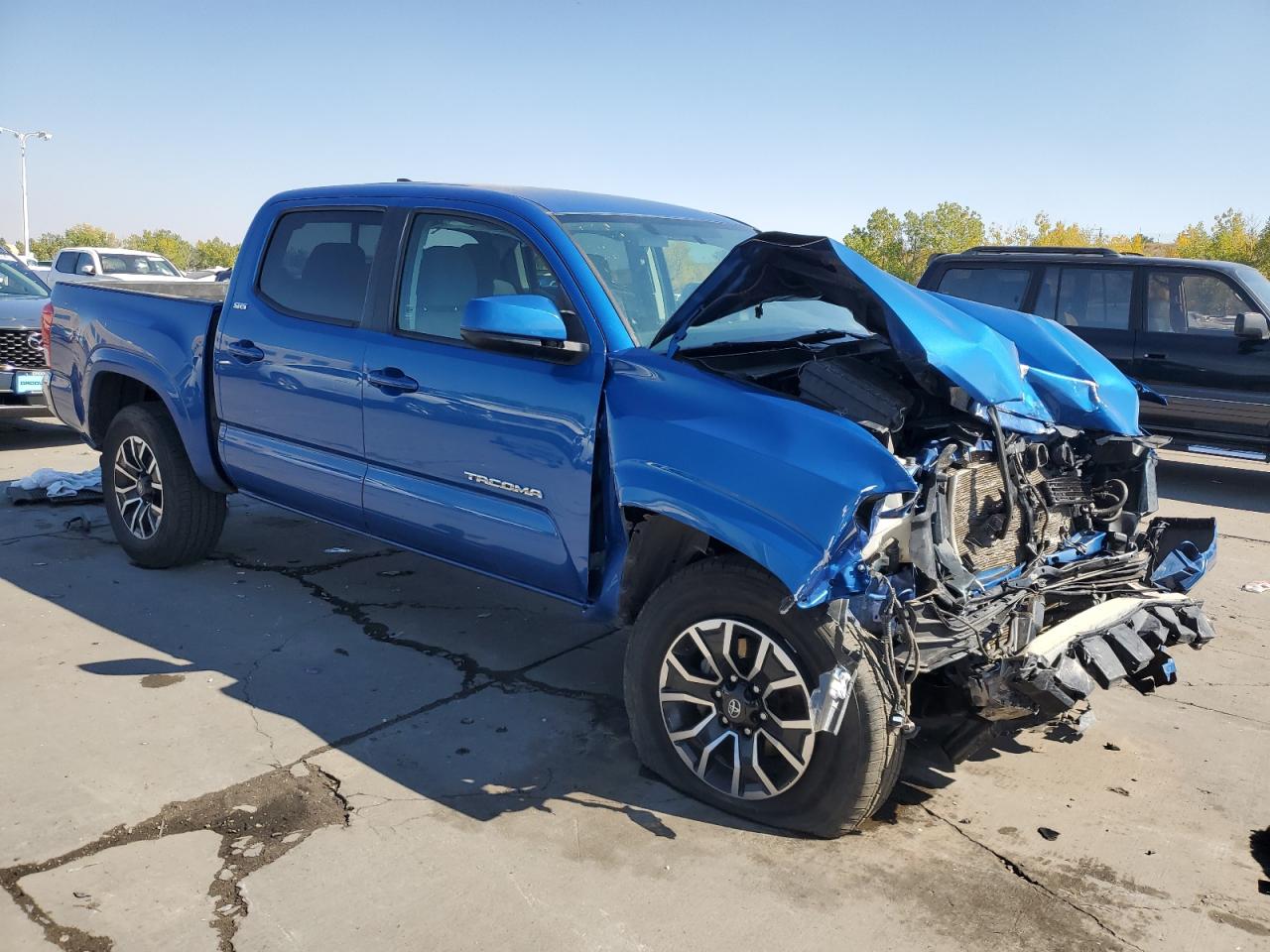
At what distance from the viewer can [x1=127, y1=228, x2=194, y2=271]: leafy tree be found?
74.9m

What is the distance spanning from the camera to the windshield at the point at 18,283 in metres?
10.3

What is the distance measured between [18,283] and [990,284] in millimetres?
9880

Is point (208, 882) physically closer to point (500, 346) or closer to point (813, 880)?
Result: point (813, 880)

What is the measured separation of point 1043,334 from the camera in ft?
13.3

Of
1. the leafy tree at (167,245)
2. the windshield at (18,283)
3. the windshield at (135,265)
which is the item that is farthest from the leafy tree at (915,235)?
the leafy tree at (167,245)

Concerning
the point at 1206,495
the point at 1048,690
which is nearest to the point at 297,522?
the point at 1048,690

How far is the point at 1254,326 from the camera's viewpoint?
875cm

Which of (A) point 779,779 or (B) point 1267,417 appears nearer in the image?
(A) point 779,779

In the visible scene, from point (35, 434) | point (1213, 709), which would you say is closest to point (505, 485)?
point (1213, 709)

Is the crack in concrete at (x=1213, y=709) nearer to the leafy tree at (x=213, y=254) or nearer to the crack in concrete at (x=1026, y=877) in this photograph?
the crack in concrete at (x=1026, y=877)

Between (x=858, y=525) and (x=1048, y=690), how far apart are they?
0.76m

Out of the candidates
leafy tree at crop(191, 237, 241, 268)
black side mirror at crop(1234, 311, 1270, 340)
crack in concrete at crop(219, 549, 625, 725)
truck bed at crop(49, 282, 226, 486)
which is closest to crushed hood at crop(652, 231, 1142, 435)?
crack in concrete at crop(219, 549, 625, 725)

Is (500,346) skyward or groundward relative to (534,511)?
skyward

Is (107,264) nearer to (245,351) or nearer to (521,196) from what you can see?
(245,351)
